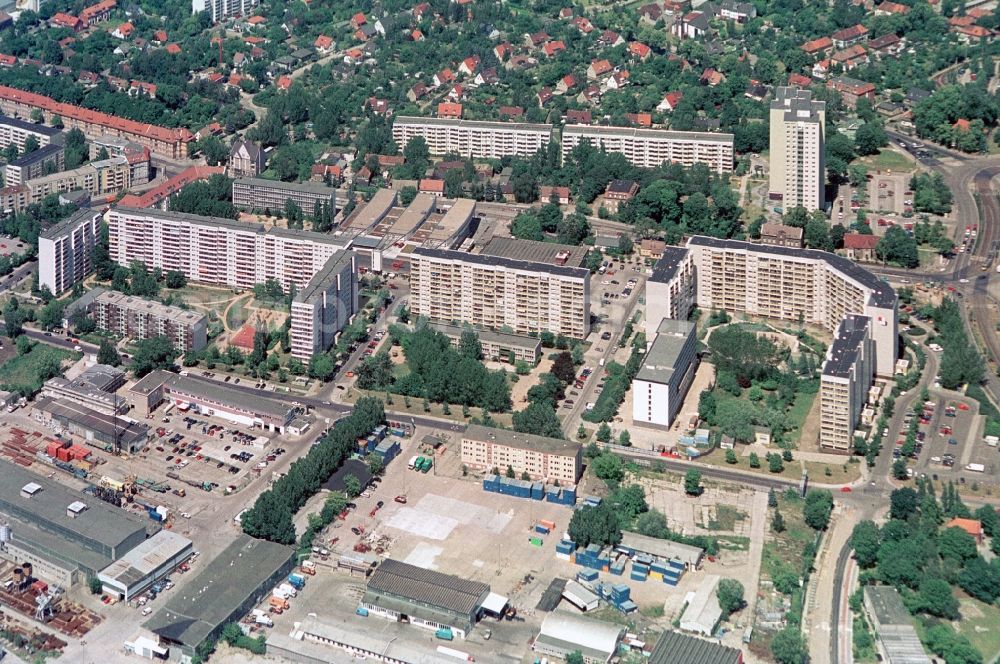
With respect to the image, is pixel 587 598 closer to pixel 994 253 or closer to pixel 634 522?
pixel 634 522

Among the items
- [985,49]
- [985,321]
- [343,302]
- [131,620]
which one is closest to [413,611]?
[131,620]

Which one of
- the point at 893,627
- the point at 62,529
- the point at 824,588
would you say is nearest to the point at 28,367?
the point at 62,529

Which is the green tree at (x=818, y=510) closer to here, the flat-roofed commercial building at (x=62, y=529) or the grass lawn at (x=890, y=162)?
the flat-roofed commercial building at (x=62, y=529)

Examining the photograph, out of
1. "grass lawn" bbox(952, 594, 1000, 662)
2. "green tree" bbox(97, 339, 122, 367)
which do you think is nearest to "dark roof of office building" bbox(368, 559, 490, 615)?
"grass lawn" bbox(952, 594, 1000, 662)

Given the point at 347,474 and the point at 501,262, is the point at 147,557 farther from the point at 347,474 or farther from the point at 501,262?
the point at 501,262

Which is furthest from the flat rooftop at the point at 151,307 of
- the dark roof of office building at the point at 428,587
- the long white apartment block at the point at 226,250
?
the dark roof of office building at the point at 428,587

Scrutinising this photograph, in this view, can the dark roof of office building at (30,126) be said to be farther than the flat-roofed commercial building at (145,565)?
Yes

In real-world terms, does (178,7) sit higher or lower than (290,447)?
higher
